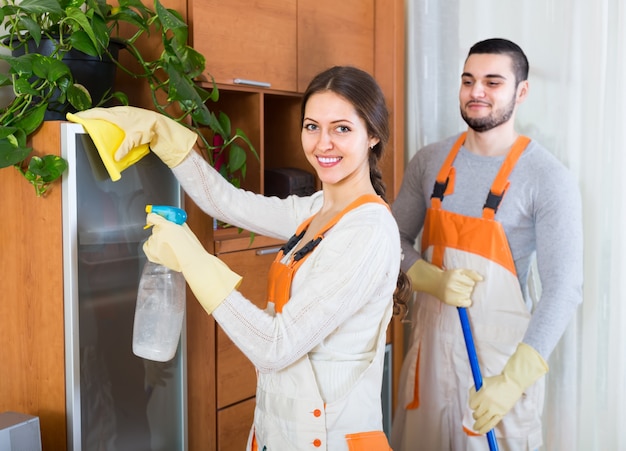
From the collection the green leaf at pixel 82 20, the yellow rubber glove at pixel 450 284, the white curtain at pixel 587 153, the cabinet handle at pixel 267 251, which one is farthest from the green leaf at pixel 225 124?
the white curtain at pixel 587 153

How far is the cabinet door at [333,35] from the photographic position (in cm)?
247

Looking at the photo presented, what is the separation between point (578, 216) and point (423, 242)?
1.69 ft

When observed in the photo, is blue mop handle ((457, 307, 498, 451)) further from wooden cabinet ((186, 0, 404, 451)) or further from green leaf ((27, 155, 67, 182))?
green leaf ((27, 155, 67, 182))

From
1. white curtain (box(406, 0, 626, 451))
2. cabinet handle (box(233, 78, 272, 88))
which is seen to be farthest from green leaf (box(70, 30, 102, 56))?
white curtain (box(406, 0, 626, 451))

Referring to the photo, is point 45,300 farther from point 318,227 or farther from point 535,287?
point 535,287

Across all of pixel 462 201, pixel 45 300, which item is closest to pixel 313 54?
pixel 462 201

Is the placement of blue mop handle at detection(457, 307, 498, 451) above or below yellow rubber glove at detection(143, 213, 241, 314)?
below

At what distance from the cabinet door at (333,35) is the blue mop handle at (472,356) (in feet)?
3.10

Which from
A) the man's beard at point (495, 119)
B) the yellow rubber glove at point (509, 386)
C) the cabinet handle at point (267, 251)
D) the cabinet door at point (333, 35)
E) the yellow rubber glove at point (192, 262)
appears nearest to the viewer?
the yellow rubber glove at point (192, 262)

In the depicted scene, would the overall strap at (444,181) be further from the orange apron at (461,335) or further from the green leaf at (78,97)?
the green leaf at (78,97)

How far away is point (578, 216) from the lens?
2.12m

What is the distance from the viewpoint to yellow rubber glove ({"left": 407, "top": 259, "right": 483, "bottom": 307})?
7.18ft

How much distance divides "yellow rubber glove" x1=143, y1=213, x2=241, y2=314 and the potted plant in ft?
1.09

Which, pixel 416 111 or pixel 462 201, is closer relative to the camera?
pixel 462 201
